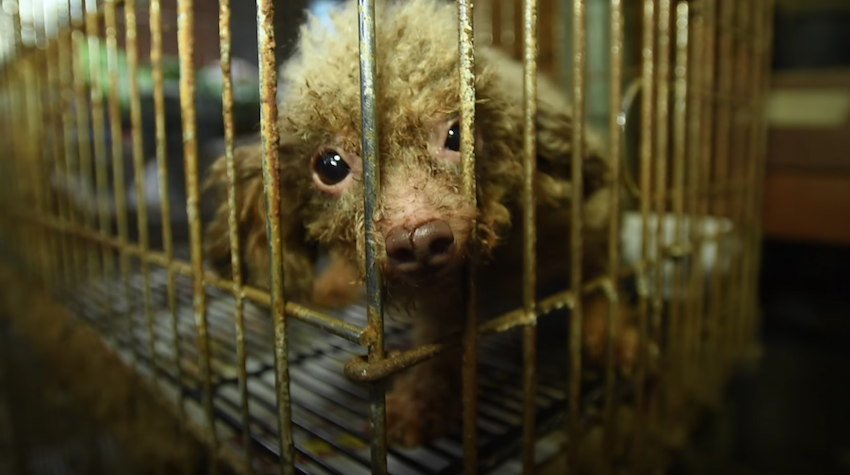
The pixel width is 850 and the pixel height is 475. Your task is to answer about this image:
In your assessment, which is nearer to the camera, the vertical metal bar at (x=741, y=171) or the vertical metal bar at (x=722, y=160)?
the vertical metal bar at (x=722, y=160)

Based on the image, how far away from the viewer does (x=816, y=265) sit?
6.67 ft

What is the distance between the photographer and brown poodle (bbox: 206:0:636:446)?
58 cm

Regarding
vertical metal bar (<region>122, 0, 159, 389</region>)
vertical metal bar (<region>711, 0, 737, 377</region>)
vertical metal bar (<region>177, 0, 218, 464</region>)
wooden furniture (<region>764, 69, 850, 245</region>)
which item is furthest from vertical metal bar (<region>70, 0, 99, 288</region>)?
wooden furniture (<region>764, 69, 850, 245</region>)

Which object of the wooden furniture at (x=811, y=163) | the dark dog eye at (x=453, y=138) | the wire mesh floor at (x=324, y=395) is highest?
the dark dog eye at (x=453, y=138)

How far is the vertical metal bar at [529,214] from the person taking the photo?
0.65 m

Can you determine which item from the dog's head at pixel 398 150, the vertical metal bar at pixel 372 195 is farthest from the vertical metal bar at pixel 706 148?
the vertical metal bar at pixel 372 195

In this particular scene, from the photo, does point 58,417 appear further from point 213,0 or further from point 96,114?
point 213,0

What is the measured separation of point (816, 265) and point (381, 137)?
79.3 inches

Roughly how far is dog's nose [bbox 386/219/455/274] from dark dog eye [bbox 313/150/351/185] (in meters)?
0.19

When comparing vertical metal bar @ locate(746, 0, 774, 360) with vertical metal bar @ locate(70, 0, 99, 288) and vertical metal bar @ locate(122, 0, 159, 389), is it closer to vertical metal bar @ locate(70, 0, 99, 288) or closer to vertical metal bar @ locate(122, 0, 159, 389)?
vertical metal bar @ locate(122, 0, 159, 389)

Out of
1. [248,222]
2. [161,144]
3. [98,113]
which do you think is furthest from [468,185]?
[98,113]

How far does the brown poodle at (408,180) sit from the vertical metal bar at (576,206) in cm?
7

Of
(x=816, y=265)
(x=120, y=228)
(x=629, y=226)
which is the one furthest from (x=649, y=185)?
(x=816, y=265)

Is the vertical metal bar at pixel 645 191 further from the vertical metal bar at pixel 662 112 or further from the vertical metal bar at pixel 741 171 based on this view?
the vertical metal bar at pixel 741 171
